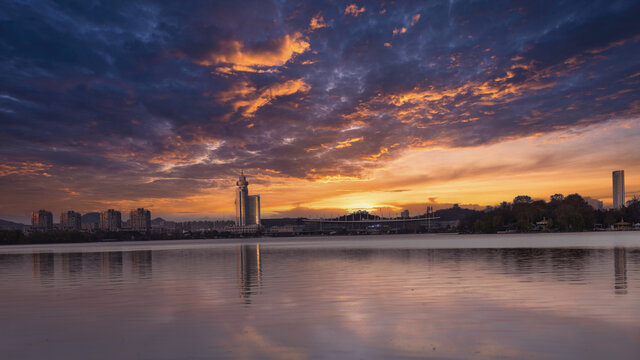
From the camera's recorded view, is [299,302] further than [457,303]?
Yes

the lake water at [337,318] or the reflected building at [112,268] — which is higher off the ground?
the lake water at [337,318]

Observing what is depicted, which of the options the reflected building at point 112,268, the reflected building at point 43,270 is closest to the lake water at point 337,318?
the reflected building at point 112,268

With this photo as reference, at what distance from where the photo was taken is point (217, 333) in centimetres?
1531

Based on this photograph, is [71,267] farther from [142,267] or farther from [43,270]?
[142,267]

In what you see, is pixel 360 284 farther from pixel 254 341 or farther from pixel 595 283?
pixel 254 341

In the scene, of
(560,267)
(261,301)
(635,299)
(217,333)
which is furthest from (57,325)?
(560,267)

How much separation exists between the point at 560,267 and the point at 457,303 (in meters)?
19.2

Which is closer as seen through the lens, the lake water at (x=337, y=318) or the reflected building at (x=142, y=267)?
the lake water at (x=337, y=318)

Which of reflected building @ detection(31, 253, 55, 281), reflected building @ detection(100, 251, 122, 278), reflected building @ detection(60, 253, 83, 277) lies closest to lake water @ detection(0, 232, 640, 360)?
reflected building @ detection(100, 251, 122, 278)

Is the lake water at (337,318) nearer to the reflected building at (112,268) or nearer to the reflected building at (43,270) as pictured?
the reflected building at (112,268)

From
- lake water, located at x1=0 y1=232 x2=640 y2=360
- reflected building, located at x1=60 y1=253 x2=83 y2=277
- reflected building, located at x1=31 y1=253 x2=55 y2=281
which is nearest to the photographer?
lake water, located at x1=0 y1=232 x2=640 y2=360

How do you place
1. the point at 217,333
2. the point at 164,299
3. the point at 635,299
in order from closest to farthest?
the point at 217,333 < the point at 635,299 < the point at 164,299

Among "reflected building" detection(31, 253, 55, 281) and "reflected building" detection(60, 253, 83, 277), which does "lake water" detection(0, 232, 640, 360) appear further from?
"reflected building" detection(60, 253, 83, 277)

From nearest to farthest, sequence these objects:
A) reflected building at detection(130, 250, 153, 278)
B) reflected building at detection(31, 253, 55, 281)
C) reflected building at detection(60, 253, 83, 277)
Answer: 1. reflected building at detection(31, 253, 55, 281)
2. reflected building at detection(130, 250, 153, 278)
3. reflected building at detection(60, 253, 83, 277)
